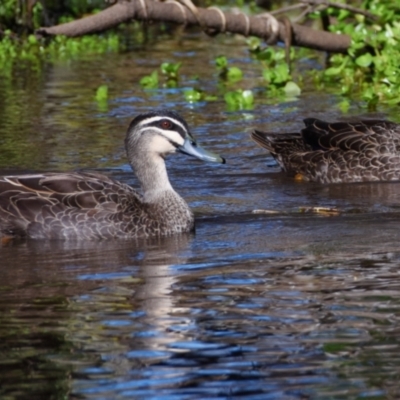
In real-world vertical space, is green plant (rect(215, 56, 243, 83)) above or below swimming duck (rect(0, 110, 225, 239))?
below

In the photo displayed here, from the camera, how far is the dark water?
273 inches

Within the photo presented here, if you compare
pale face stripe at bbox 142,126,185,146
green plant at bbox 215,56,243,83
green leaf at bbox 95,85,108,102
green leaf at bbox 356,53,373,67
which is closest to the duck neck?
pale face stripe at bbox 142,126,185,146

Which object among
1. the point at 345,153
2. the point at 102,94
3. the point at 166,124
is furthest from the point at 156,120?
the point at 102,94

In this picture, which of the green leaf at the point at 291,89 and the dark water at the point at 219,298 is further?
the green leaf at the point at 291,89

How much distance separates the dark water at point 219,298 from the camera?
6.93 metres

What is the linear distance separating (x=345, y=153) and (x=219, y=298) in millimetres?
5519

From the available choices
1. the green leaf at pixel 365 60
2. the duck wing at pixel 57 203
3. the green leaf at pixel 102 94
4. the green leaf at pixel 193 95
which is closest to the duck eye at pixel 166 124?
the duck wing at pixel 57 203

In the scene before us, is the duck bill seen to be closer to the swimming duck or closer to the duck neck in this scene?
the swimming duck

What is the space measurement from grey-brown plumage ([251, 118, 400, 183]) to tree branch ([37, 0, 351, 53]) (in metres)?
4.20

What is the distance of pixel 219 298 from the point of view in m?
8.59

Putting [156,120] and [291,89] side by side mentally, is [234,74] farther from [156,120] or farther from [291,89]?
[156,120]

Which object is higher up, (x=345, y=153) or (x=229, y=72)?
(x=345, y=153)

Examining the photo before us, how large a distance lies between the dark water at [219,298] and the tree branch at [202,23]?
2759 millimetres

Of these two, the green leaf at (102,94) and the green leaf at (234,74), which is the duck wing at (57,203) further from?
the green leaf at (234,74)
